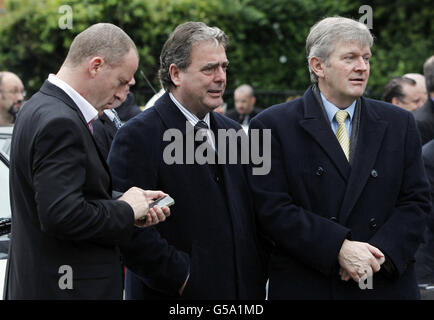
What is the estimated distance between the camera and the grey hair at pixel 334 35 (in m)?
3.53

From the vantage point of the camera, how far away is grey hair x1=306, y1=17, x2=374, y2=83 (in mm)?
3533

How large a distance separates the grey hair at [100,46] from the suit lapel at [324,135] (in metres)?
0.98

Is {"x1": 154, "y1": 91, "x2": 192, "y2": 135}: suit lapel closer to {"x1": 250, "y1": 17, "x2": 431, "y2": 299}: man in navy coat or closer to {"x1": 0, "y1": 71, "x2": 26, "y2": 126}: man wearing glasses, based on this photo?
{"x1": 250, "y1": 17, "x2": 431, "y2": 299}: man in navy coat

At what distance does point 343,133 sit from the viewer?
141 inches

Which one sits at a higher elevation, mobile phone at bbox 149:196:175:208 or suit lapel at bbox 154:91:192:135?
suit lapel at bbox 154:91:192:135

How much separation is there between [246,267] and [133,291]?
59 centimetres

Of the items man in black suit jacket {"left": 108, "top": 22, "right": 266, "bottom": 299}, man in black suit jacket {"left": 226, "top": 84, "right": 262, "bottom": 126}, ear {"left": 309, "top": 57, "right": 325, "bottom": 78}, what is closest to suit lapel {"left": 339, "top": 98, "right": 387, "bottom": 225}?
ear {"left": 309, "top": 57, "right": 325, "bottom": 78}

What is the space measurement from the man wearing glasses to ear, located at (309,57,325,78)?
447 centimetres

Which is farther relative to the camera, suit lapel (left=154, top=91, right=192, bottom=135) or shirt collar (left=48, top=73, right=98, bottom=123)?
suit lapel (left=154, top=91, right=192, bottom=135)

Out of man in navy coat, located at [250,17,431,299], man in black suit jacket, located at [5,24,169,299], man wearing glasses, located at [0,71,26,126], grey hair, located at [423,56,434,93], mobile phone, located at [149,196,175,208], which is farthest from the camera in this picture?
man wearing glasses, located at [0,71,26,126]

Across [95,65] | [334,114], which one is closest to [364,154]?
[334,114]

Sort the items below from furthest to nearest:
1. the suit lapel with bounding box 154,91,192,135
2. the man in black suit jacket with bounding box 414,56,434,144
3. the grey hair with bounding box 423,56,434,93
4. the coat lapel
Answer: the grey hair with bounding box 423,56,434,93 < the man in black suit jacket with bounding box 414,56,434,144 < the suit lapel with bounding box 154,91,192,135 < the coat lapel

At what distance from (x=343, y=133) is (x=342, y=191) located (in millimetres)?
303
